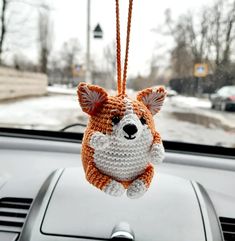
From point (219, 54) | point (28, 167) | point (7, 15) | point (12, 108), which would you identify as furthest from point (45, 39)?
point (219, 54)

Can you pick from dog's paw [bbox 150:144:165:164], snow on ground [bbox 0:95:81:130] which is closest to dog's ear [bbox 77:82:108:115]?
dog's paw [bbox 150:144:165:164]

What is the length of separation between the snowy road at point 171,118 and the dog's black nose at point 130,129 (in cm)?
114

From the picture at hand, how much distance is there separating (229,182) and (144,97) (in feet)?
3.05

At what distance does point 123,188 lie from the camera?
874 mm

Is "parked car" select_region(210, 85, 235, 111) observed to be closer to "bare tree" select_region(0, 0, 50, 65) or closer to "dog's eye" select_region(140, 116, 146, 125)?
"bare tree" select_region(0, 0, 50, 65)

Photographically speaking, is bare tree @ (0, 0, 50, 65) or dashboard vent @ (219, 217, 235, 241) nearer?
dashboard vent @ (219, 217, 235, 241)

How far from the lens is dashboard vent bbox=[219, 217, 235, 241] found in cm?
136

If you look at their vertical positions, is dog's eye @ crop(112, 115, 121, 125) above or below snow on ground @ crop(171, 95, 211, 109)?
above

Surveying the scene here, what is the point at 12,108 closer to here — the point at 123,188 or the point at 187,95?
the point at 187,95

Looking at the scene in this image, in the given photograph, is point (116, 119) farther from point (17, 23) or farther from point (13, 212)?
point (17, 23)

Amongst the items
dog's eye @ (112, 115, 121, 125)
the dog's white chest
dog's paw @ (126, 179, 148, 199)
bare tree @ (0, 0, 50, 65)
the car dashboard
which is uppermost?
bare tree @ (0, 0, 50, 65)

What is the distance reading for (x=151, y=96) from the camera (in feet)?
3.13

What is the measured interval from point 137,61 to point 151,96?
0.99 m

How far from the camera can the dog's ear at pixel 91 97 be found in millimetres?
891
